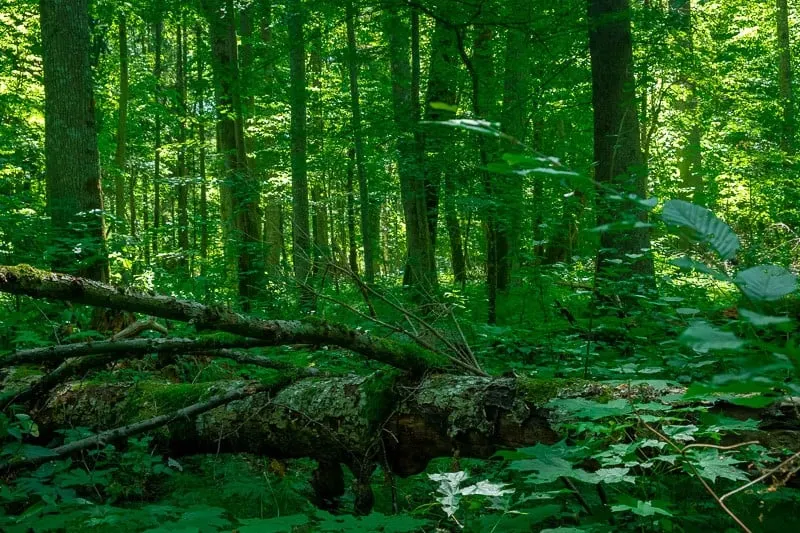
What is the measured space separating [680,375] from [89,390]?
3846 millimetres

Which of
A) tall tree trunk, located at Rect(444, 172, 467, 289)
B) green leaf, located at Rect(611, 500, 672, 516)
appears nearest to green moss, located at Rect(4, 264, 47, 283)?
green leaf, located at Rect(611, 500, 672, 516)

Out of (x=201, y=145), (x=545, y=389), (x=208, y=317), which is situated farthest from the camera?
(x=201, y=145)

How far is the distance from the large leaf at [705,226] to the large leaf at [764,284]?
0.04m

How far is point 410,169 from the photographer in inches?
296

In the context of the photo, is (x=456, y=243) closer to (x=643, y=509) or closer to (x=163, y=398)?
(x=163, y=398)

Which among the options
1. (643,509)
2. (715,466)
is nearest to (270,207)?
(715,466)

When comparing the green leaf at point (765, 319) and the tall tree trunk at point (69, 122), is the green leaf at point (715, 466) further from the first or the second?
the tall tree trunk at point (69, 122)

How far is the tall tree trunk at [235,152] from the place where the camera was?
945 cm

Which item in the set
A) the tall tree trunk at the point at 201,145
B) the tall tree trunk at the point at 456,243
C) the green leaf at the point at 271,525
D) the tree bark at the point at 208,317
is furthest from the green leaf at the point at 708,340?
the tall tree trunk at the point at 201,145

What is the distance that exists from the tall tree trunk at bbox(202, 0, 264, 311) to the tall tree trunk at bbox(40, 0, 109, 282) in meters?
1.85

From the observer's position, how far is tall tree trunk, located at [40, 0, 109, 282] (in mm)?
7863

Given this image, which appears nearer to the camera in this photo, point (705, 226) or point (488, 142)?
point (705, 226)

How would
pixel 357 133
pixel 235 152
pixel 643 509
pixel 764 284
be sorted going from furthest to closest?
1. pixel 235 152
2. pixel 357 133
3. pixel 643 509
4. pixel 764 284

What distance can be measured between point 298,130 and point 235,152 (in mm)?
1859
